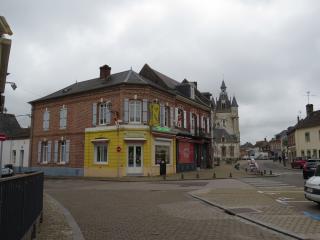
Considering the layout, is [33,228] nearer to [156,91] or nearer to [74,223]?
[74,223]

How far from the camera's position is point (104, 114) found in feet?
103

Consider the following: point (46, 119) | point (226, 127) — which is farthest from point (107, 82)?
point (226, 127)

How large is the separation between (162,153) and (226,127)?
293 ft

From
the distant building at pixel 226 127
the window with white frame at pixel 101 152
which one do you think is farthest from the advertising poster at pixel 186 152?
the distant building at pixel 226 127

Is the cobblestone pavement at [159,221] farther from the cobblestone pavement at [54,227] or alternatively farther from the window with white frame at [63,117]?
the window with white frame at [63,117]

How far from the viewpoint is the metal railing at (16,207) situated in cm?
459

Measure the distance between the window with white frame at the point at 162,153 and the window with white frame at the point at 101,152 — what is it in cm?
432

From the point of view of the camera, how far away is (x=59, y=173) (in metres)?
34.0

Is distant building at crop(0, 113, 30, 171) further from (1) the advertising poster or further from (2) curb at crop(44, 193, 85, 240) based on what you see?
(2) curb at crop(44, 193, 85, 240)

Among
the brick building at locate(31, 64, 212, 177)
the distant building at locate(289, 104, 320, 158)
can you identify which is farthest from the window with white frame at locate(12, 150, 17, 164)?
the distant building at locate(289, 104, 320, 158)

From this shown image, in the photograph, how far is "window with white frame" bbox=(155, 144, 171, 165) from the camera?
102 ft

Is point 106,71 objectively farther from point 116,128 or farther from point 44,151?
point 44,151

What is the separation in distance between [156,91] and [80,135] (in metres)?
7.96

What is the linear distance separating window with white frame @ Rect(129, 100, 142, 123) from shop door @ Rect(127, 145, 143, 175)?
2.24m
